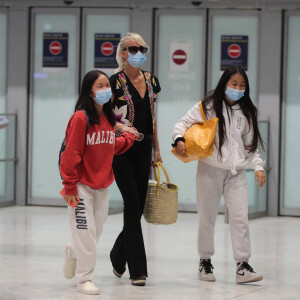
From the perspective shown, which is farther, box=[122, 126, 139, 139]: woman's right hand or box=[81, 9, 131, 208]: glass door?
box=[81, 9, 131, 208]: glass door

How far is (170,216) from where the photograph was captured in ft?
21.8

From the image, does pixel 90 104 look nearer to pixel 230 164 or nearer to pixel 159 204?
pixel 159 204

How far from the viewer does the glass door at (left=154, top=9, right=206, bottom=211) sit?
1258 cm

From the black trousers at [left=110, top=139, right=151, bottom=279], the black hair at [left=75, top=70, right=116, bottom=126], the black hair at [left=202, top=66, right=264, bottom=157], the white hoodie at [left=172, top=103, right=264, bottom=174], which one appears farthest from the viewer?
the black hair at [left=202, top=66, right=264, bottom=157]

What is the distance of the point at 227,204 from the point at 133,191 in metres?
0.82

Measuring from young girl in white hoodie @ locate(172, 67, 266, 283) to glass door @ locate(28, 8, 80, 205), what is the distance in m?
6.45

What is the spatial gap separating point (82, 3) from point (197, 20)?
1.83 meters

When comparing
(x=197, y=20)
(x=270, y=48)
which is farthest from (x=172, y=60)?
(x=270, y=48)

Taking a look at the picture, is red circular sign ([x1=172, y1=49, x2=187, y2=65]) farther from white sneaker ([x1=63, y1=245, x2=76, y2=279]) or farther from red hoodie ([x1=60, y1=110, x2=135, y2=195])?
white sneaker ([x1=63, y1=245, x2=76, y2=279])

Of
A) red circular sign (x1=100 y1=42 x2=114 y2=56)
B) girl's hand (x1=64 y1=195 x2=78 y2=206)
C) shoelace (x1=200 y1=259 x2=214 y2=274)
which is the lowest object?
shoelace (x1=200 y1=259 x2=214 y2=274)

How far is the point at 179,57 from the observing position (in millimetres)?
12625

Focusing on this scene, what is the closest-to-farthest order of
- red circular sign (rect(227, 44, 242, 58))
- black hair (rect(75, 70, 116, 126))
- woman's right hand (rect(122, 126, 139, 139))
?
black hair (rect(75, 70, 116, 126))
woman's right hand (rect(122, 126, 139, 139))
red circular sign (rect(227, 44, 242, 58))

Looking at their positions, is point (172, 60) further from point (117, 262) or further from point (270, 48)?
point (117, 262)

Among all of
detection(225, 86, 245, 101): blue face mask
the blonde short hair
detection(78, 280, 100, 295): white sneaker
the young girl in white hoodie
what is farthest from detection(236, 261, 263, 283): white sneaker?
the blonde short hair
